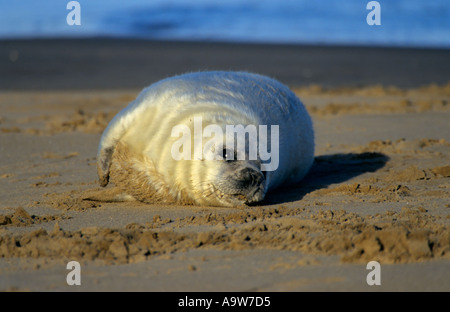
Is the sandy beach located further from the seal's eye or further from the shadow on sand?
the seal's eye

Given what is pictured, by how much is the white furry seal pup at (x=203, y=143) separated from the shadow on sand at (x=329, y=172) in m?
0.12

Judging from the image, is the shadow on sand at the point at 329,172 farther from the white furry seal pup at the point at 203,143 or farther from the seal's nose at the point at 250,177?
the seal's nose at the point at 250,177

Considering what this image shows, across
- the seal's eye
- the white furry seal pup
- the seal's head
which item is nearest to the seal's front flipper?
the white furry seal pup

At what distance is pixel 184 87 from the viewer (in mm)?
5320

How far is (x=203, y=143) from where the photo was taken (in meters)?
4.65

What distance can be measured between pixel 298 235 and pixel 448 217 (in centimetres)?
117

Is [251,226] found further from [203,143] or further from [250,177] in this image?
[203,143]

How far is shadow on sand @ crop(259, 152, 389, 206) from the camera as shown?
5441mm

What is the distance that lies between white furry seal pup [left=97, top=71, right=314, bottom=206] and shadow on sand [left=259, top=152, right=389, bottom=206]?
0.12 meters

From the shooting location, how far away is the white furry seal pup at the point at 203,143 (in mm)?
4609

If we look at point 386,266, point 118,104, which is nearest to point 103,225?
point 386,266

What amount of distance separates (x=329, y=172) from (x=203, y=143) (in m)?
2.13

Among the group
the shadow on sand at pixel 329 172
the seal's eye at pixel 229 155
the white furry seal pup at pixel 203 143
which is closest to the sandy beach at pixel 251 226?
the shadow on sand at pixel 329 172
